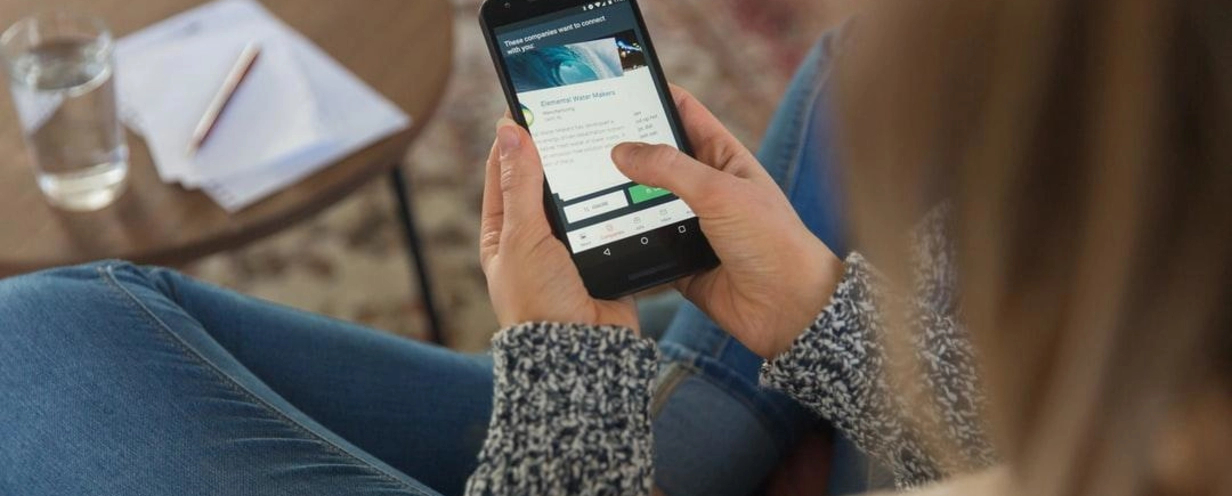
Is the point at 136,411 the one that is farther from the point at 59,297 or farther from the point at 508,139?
the point at 508,139

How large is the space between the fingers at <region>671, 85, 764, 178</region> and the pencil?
474 mm

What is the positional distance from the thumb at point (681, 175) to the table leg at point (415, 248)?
0.61 meters

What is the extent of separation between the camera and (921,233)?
532 mm

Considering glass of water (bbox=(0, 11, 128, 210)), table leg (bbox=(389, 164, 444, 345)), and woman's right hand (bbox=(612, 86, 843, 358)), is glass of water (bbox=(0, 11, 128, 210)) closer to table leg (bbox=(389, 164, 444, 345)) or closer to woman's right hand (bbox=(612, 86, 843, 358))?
table leg (bbox=(389, 164, 444, 345))

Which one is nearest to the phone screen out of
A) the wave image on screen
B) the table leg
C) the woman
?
the wave image on screen

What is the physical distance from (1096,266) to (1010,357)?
6cm

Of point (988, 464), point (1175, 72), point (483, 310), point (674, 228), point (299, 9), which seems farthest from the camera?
point (483, 310)

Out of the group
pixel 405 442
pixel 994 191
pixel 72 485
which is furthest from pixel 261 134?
pixel 994 191

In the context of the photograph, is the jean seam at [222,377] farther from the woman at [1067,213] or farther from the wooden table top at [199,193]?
the woman at [1067,213]

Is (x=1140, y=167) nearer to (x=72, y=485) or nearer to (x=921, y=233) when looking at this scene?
(x=921, y=233)

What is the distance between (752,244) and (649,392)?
13cm

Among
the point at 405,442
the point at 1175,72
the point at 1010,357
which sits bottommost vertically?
the point at 405,442

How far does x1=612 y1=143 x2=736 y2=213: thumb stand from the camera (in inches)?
29.3

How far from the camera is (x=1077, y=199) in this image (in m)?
0.40
